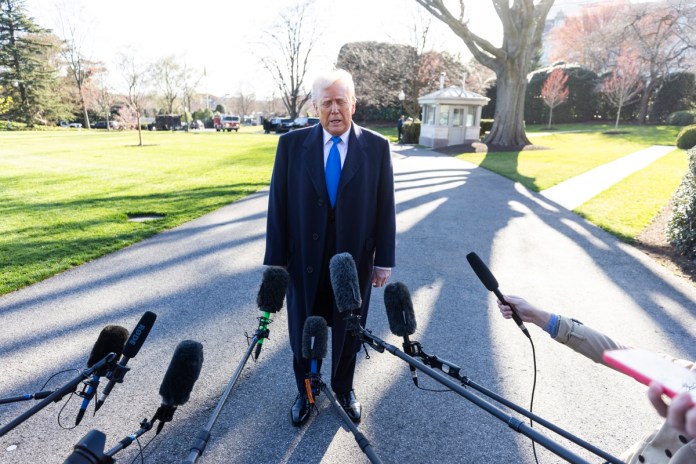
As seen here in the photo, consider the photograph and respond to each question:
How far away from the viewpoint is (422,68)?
116ft

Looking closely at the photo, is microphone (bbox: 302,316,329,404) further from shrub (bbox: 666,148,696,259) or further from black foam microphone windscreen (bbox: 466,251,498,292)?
shrub (bbox: 666,148,696,259)

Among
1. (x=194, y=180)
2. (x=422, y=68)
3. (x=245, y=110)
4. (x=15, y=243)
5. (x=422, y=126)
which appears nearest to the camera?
(x=15, y=243)

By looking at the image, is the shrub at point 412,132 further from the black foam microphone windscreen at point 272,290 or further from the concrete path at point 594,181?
the black foam microphone windscreen at point 272,290

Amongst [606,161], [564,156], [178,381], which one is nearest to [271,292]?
[178,381]

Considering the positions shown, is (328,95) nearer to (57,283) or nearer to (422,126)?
(57,283)

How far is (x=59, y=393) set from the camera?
58.5 inches

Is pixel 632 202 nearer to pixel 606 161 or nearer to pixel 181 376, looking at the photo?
pixel 606 161

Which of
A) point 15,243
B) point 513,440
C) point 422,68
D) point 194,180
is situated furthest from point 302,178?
point 422,68

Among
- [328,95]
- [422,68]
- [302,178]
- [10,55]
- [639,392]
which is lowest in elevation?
[639,392]

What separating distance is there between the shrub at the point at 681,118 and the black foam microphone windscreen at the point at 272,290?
134 ft

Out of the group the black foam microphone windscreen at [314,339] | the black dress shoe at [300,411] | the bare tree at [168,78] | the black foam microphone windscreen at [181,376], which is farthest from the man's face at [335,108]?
the bare tree at [168,78]

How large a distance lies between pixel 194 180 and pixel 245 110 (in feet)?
278

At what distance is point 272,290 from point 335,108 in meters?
1.18

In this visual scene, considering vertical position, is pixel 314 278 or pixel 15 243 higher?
pixel 314 278
